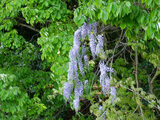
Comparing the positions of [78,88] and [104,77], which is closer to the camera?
[104,77]

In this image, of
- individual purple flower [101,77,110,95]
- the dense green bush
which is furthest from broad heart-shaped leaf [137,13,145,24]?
individual purple flower [101,77,110,95]

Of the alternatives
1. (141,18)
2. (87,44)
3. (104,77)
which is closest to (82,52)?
(87,44)

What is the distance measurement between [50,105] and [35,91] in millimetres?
478

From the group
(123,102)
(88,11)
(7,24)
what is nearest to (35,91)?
(7,24)

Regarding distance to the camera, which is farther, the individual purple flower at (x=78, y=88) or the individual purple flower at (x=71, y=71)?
the individual purple flower at (x=78, y=88)

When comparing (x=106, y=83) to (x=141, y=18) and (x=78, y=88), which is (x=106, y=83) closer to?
(x=78, y=88)

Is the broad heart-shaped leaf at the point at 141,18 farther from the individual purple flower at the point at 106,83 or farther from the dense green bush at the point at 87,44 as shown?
the individual purple flower at the point at 106,83

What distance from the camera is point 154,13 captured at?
1.67 meters

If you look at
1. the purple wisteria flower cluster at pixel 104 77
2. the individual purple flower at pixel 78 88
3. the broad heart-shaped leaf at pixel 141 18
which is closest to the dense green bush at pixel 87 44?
the broad heart-shaped leaf at pixel 141 18

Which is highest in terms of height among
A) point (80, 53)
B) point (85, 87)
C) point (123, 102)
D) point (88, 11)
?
point (88, 11)

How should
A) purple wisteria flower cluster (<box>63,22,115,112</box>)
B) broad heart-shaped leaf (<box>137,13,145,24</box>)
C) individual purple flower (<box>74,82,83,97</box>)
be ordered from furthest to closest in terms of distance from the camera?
individual purple flower (<box>74,82,83,97</box>) → purple wisteria flower cluster (<box>63,22,115,112</box>) → broad heart-shaped leaf (<box>137,13,145,24</box>)

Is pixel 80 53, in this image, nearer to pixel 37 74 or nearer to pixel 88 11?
pixel 88 11

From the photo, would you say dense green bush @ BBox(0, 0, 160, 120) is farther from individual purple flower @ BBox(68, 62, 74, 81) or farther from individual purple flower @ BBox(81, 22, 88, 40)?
individual purple flower @ BBox(68, 62, 74, 81)

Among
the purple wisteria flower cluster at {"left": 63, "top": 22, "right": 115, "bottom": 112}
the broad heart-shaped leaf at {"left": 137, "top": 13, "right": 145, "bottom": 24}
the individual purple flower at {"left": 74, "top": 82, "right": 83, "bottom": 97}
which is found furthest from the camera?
the individual purple flower at {"left": 74, "top": 82, "right": 83, "bottom": 97}
